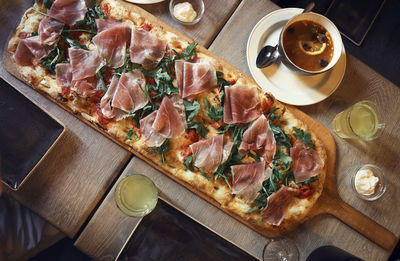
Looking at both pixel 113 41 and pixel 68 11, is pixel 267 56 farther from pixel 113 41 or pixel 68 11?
pixel 68 11

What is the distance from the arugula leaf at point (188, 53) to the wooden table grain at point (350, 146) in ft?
0.85

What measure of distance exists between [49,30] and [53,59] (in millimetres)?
191

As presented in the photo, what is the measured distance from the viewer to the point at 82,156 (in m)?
2.33

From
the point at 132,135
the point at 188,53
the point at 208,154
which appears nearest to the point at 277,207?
the point at 208,154

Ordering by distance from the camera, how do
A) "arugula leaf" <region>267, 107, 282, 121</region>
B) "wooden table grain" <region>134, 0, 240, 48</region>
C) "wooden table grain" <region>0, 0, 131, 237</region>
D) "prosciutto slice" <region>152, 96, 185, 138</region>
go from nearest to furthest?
"prosciutto slice" <region>152, 96, 185, 138</region> < "arugula leaf" <region>267, 107, 282, 121</region> < "wooden table grain" <region>0, 0, 131, 237</region> < "wooden table grain" <region>134, 0, 240, 48</region>

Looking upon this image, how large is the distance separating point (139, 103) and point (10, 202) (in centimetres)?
147

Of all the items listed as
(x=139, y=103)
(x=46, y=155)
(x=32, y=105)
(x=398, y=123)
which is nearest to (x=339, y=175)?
(x=398, y=123)

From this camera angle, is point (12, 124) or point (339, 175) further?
point (339, 175)

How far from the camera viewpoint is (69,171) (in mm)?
2309

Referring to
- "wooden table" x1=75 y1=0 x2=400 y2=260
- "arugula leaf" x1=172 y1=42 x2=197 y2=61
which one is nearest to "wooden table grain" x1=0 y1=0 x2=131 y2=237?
"wooden table" x1=75 y1=0 x2=400 y2=260

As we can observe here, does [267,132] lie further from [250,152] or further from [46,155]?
[46,155]

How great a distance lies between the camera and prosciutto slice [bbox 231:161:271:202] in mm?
2092

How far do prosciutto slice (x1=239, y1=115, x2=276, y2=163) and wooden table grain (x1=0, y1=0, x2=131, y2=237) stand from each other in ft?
2.82

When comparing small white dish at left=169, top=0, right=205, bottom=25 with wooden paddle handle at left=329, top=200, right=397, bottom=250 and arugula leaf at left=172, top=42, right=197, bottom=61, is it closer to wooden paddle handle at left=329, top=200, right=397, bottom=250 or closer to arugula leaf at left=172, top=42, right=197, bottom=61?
arugula leaf at left=172, top=42, right=197, bottom=61
